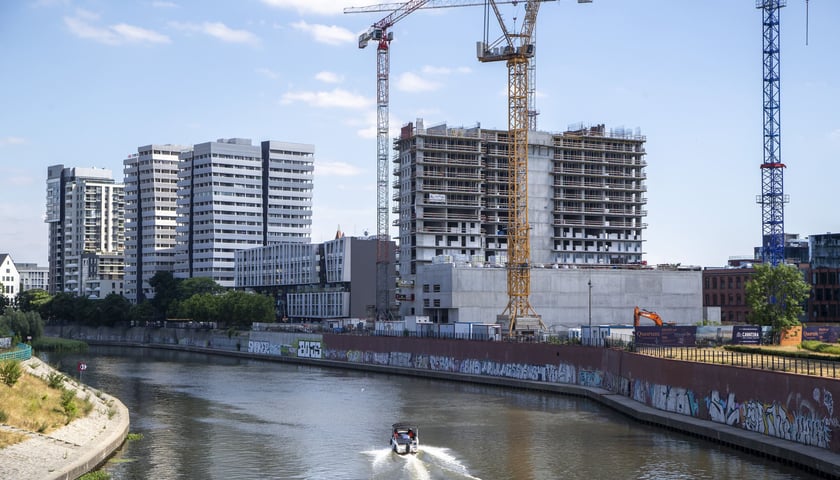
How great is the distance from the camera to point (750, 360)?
73.4 meters

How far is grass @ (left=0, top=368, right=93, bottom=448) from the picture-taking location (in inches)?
2474

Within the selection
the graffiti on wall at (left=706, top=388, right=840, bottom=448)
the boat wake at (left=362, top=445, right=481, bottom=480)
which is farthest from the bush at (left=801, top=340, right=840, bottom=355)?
the boat wake at (left=362, top=445, right=481, bottom=480)

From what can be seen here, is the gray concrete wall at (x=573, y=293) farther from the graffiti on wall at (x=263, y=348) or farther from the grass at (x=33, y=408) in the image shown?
the grass at (x=33, y=408)

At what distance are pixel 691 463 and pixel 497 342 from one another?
5966cm

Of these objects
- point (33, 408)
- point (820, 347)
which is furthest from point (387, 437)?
point (820, 347)

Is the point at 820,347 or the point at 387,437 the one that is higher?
the point at 820,347

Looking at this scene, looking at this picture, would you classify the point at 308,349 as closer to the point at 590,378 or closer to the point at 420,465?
the point at 590,378

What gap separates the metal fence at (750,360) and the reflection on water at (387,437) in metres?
6.60

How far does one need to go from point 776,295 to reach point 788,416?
200ft

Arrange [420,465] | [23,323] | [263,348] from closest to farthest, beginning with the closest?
Result: 1. [420,465]
2. [263,348]
3. [23,323]

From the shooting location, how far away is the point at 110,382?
125 m

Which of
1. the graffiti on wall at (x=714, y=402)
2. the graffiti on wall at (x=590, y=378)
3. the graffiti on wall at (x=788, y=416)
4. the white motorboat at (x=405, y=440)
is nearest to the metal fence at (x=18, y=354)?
the white motorboat at (x=405, y=440)

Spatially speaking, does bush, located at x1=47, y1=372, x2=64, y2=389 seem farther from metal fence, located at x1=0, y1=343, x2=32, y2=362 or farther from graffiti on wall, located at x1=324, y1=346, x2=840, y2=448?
graffiti on wall, located at x1=324, y1=346, x2=840, y2=448

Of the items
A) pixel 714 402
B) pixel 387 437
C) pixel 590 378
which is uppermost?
pixel 714 402
